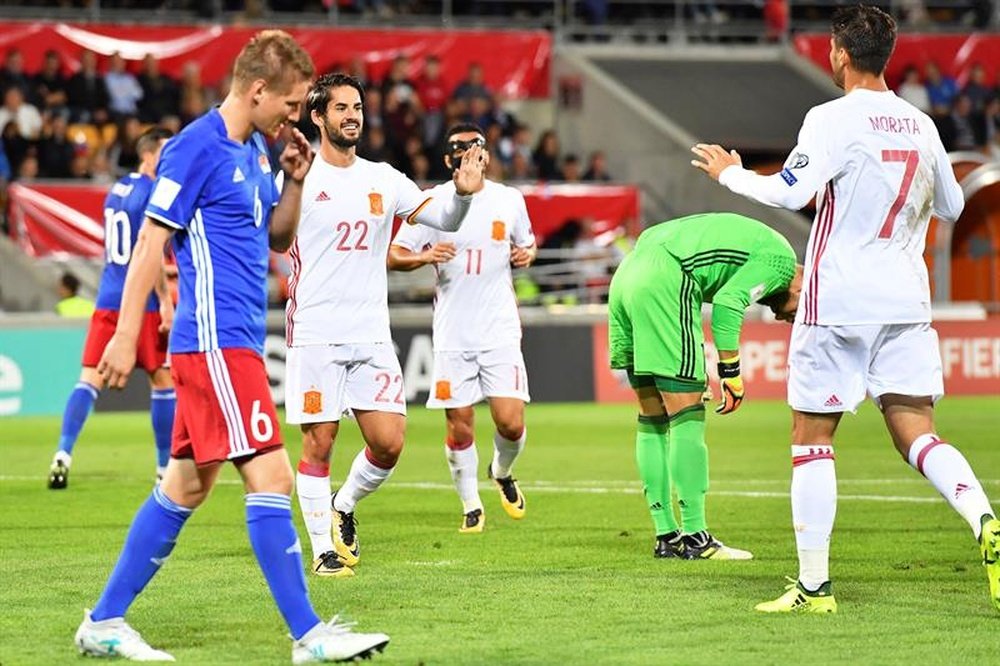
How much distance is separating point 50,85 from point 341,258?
18314 millimetres

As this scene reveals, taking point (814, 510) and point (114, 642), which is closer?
point (114, 642)

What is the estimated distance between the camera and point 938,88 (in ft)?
108

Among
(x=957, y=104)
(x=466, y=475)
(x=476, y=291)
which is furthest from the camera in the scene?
(x=957, y=104)

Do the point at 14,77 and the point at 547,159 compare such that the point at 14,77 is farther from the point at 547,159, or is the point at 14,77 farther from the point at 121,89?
the point at 547,159

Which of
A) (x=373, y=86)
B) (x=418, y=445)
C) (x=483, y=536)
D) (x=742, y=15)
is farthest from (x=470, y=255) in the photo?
(x=742, y=15)

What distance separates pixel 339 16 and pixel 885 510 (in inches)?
810

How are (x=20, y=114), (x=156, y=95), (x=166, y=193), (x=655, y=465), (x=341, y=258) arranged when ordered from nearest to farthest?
(x=166, y=193)
(x=341, y=258)
(x=655, y=465)
(x=20, y=114)
(x=156, y=95)

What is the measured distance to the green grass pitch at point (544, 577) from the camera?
278 inches

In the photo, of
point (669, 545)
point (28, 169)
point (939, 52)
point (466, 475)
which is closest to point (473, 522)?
point (466, 475)

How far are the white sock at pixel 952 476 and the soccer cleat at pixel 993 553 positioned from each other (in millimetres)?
106

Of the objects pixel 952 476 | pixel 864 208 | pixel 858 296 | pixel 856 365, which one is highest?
pixel 864 208

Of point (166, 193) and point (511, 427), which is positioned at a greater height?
point (166, 193)

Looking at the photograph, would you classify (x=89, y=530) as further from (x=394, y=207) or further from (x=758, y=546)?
(x=758, y=546)

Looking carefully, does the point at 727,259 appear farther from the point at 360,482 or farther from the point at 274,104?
the point at 274,104
